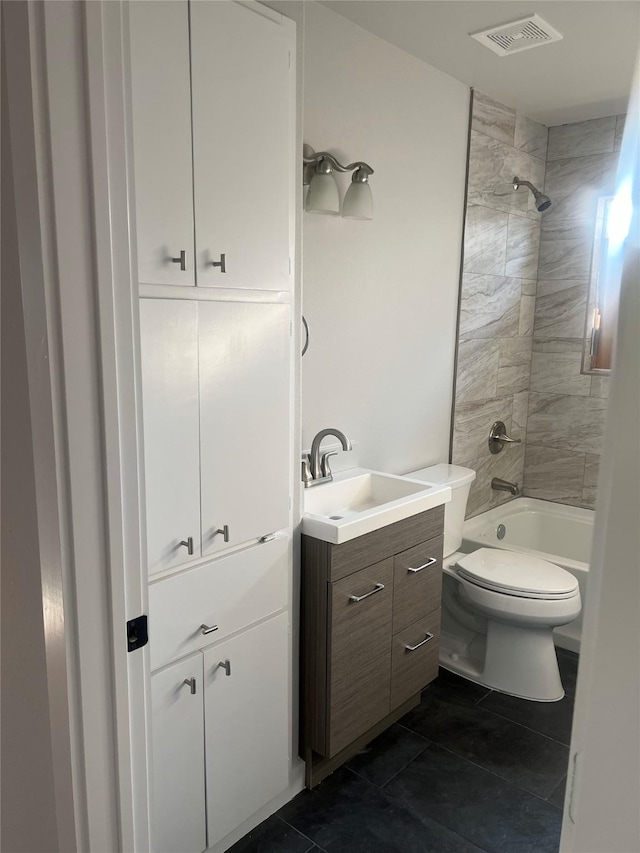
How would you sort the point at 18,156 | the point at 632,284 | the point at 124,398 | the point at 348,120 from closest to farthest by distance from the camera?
1. the point at 632,284
2. the point at 18,156
3. the point at 124,398
4. the point at 348,120

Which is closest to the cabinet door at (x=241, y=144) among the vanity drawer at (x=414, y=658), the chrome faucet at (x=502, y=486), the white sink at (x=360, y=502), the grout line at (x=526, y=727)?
the white sink at (x=360, y=502)

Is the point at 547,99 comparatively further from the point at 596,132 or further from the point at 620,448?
the point at 620,448

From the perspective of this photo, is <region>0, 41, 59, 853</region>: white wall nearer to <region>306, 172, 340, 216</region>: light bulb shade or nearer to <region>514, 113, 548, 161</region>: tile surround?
<region>306, 172, 340, 216</region>: light bulb shade

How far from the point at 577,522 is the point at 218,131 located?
283cm

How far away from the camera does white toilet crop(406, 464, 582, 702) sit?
254 centimetres

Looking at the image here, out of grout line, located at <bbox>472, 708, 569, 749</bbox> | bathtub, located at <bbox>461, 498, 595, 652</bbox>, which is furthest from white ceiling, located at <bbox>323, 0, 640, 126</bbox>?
grout line, located at <bbox>472, 708, 569, 749</bbox>

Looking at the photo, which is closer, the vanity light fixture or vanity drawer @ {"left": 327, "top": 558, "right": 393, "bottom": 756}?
vanity drawer @ {"left": 327, "top": 558, "right": 393, "bottom": 756}

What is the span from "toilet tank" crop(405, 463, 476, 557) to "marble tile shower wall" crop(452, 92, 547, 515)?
334mm

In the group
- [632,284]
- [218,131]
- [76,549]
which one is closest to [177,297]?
[218,131]

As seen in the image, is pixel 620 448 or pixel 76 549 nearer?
pixel 620 448

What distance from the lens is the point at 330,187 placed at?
82.1 inches

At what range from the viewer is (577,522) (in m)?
3.49

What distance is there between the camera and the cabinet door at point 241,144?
148 cm

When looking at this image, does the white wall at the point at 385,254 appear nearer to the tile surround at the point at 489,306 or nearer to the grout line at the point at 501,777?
the tile surround at the point at 489,306
